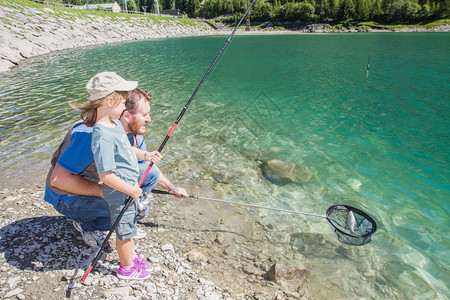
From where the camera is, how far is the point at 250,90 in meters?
17.5

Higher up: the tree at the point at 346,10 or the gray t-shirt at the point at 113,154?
the tree at the point at 346,10

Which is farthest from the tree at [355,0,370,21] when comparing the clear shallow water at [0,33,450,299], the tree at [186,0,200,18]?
the clear shallow water at [0,33,450,299]

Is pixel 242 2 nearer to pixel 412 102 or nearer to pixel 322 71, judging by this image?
pixel 322 71

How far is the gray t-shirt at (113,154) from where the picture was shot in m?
2.75

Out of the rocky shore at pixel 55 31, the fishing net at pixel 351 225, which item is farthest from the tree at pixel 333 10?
the fishing net at pixel 351 225

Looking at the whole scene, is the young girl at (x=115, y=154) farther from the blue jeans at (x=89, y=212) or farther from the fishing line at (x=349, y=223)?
the fishing line at (x=349, y=223)

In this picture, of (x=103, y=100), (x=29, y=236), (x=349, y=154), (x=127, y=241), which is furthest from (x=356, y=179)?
(x=29, y=236)

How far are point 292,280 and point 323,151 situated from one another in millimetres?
5962

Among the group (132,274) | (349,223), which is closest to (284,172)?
(349,223)

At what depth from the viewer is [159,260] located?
3934 millimetres

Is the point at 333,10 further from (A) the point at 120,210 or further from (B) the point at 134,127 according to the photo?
(A) the point at 120,210

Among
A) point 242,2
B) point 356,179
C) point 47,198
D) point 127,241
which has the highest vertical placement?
point 242,2

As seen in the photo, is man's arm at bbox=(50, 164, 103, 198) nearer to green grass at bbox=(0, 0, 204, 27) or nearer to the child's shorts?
the child's shorts

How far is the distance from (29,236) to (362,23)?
139179 mm
